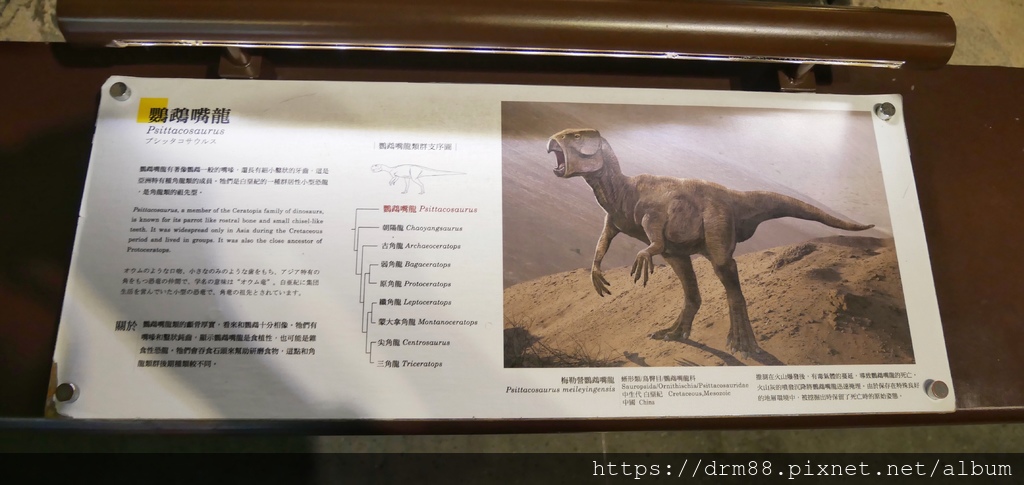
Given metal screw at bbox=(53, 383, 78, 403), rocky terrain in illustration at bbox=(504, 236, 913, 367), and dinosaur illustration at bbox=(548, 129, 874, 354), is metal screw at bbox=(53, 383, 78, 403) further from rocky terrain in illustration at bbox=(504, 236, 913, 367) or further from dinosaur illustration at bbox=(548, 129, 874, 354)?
dinosaur illustration at bbox=(548, 129, 874, 354)

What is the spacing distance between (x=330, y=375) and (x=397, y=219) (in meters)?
0.24

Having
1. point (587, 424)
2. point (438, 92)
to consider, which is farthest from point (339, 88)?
point (587, 424)

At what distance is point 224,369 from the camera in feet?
2.55

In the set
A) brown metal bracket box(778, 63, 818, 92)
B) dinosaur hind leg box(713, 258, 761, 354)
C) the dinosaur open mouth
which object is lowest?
dinosaur hind leg box(713, 258, 761, 354)

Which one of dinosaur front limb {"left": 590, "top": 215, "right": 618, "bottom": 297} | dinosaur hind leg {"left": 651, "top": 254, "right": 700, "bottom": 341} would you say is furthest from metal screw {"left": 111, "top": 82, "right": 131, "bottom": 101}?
dinosaur hind leg {"left": 651, "top": 254, "right": 700, "bottom": 341}

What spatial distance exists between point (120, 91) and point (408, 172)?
0.47 m

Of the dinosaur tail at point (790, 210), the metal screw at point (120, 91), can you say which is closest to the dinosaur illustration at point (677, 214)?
the dinosaur tail at point (790, 210)

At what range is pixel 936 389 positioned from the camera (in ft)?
2.69

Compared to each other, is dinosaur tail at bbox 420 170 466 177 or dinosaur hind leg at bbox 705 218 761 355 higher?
dinosaur tail at bbox 420 170 466 177

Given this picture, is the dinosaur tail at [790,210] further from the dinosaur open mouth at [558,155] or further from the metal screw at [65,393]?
the metal screw at [65,393]

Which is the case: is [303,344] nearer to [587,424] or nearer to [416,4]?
[587,424]

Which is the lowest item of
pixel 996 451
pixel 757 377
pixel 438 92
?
pixel 996 451

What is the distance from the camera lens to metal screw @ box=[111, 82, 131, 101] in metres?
0.89

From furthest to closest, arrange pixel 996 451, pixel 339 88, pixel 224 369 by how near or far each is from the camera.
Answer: pixel 996 451 < pixel 339 88 < pixel 224 369
